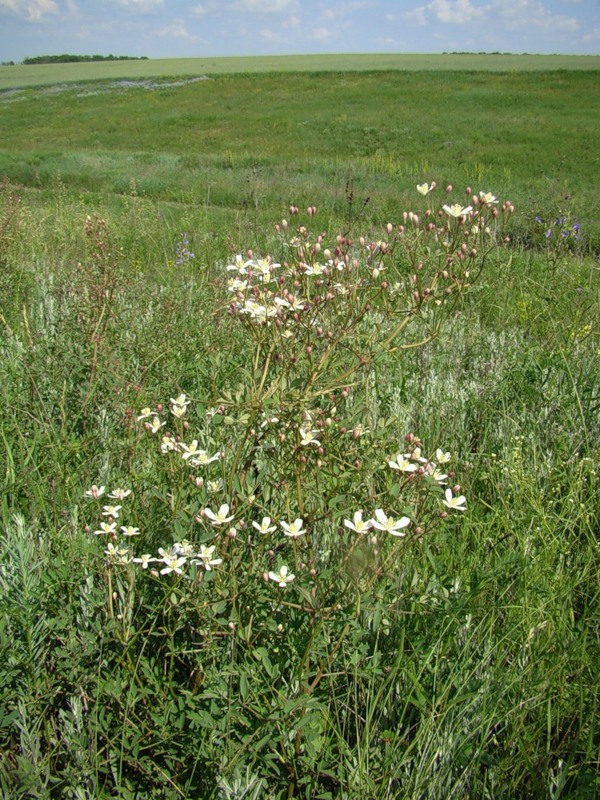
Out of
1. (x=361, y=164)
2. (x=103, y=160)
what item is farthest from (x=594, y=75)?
(x=103, y=160)

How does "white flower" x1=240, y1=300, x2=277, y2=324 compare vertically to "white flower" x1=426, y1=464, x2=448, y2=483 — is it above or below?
above

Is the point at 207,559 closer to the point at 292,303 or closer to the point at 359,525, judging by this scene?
the point at 359,525

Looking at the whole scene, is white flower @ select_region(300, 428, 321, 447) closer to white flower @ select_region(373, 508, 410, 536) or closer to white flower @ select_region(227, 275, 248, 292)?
white flower @ select_region(373, 508, 410, 536)

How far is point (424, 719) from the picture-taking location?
159 cm

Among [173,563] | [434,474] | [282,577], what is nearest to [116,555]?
[173,563]

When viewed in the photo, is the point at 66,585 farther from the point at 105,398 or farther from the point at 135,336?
the point at 135,336

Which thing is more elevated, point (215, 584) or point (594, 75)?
point (594, 75)

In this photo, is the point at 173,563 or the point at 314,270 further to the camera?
the point at 314,270

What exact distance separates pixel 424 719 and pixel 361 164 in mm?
18935

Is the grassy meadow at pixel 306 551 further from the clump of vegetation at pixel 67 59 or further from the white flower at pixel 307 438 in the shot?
the clump of vegetation at pixel 67 59

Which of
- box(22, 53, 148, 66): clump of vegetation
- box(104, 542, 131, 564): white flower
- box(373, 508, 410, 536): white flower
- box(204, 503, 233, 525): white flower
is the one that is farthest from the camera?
box(22, 53, 148, 66): clump of vegetation

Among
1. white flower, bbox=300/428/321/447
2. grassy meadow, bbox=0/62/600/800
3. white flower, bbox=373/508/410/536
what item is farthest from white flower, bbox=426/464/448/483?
white flower, bbox=300/428/321/447

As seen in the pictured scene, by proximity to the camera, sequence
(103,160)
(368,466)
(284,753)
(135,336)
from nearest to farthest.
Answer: (284,753)
(368,466)
(135,336)
(103,160)

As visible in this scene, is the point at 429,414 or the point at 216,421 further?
the point at 429,414
